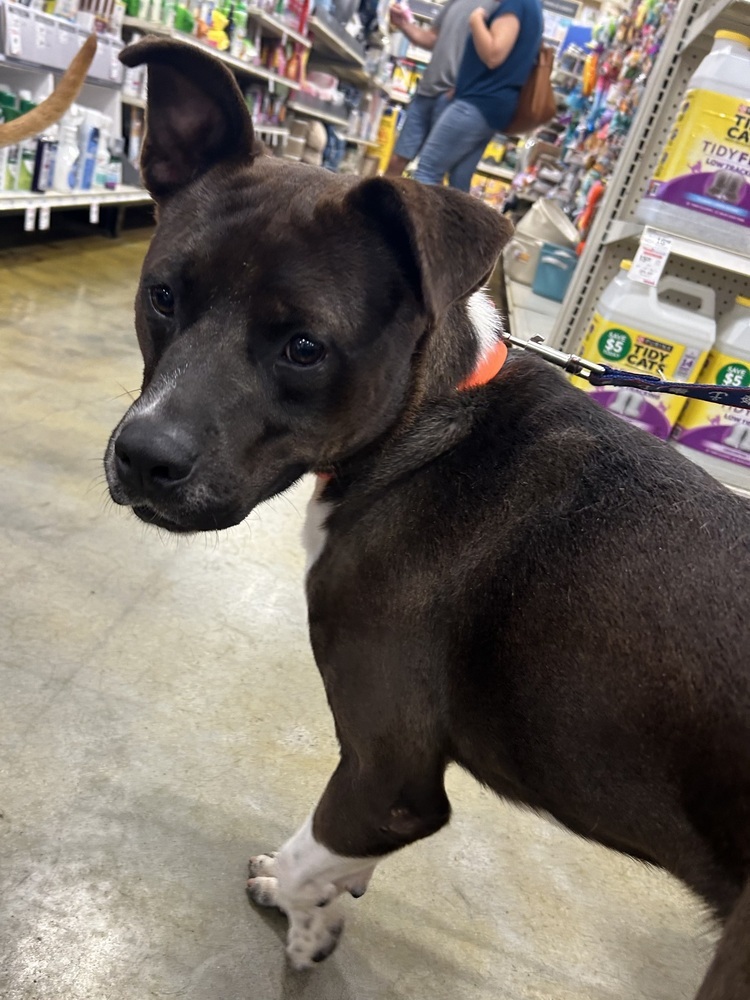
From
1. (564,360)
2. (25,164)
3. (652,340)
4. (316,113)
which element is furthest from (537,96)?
(316,113)

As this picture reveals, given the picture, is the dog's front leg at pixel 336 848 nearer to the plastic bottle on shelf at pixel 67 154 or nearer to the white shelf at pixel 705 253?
the white shelf at pixel 705 253

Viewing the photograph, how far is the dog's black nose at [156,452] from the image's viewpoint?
40.6 inches

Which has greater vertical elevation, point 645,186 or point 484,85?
point 484,85

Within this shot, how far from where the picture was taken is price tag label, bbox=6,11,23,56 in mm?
3879

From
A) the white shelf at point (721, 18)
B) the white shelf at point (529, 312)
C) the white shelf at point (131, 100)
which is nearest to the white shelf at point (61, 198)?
the white shelf at point (131, 100)

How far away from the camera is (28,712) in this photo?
167 cm

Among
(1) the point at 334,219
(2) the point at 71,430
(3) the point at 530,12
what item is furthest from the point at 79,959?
(3) the point at 530,12

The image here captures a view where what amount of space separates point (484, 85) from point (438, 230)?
384 cm

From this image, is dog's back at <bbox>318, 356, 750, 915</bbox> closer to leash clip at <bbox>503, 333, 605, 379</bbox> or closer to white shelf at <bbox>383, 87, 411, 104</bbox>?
leash clip at <bbox>503, 333, 605, 379</bbox>

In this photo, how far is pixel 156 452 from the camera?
3.38 feet

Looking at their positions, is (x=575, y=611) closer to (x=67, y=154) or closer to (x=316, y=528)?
(x=316, y=528)

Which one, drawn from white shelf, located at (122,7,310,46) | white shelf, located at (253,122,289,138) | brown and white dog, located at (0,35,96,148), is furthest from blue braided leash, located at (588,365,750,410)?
white shelf, located at (253,122,289,138)

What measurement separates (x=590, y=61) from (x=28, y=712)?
24.7 feet

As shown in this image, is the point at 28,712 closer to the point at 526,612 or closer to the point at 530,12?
the point at 526,612
